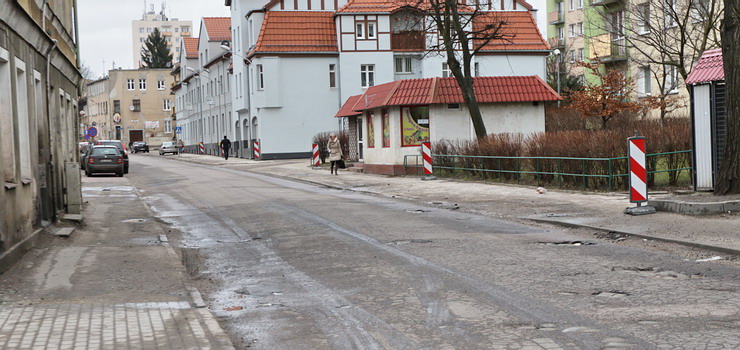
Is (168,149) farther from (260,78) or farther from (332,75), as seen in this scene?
(332,75)

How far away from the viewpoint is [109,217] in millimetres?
18031

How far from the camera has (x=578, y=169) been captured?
21.7 meters

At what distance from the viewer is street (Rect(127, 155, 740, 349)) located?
6695mm

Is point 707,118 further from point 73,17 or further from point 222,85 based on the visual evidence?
point 222,85

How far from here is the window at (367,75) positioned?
58.3 m

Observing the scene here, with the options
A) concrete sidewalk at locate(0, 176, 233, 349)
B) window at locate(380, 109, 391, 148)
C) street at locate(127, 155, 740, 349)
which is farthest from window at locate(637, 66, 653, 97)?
concrete sidewalk at locate(0, 176, 233, 349)

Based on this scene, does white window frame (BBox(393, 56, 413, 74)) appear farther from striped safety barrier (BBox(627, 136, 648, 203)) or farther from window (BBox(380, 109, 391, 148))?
striped safety barrier (BBox(627, 136, 648, 203))

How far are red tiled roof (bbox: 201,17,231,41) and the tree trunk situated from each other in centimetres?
6221

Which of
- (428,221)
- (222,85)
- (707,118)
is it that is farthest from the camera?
(222,85)

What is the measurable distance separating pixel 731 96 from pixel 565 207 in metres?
3.79

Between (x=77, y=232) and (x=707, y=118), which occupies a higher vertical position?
(x=707, y=118)

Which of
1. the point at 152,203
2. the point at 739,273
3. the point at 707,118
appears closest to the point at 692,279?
the point at 739,273

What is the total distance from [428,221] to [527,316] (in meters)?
8.64

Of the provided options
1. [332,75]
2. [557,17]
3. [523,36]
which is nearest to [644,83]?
[523,36]
